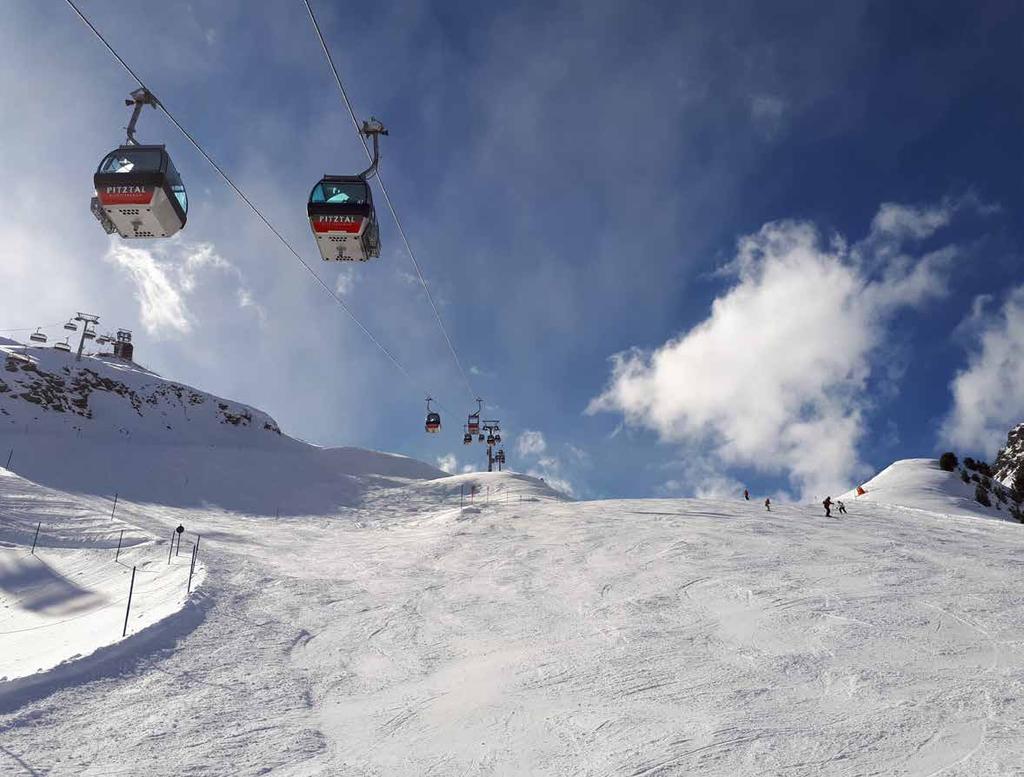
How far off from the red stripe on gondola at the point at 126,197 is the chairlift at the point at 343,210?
2.78 meters

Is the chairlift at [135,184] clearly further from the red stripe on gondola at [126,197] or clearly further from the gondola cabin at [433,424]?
the gondola cabin at [433,424]

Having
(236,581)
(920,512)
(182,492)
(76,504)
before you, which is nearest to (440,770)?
(236,581)

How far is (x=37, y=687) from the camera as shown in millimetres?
7961

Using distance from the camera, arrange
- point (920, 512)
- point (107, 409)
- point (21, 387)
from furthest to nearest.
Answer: point (107, 409) → point (21, 387) → point (920, 512)

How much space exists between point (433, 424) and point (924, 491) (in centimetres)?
3822

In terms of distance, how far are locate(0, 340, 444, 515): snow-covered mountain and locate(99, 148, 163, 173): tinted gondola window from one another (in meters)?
25.4

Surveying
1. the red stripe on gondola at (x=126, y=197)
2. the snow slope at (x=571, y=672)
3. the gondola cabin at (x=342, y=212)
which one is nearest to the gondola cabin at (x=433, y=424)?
the snow slope at (x=571, y=672)

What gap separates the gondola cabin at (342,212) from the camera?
12.2m

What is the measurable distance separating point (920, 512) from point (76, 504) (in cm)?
4213

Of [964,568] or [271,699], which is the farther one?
[964,568]

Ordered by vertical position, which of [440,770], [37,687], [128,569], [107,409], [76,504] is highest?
[107,409]

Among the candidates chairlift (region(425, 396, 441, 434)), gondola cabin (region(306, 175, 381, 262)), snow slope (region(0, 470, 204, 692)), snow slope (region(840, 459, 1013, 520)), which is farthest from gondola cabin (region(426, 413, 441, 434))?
gondola cabin (region(306, 175, 381, 262))

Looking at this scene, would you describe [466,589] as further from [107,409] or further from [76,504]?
[107,409]

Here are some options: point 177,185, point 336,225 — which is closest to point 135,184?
point 177,185
